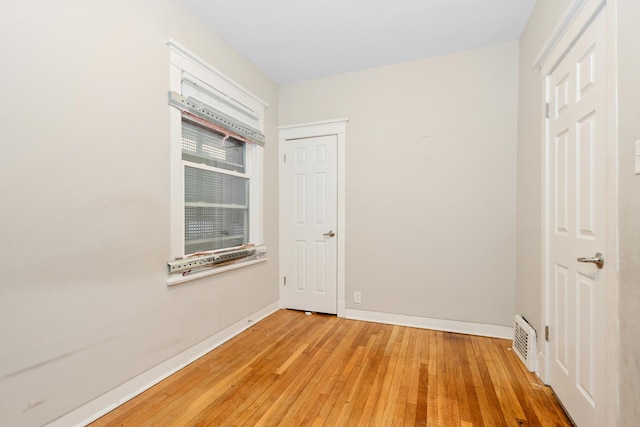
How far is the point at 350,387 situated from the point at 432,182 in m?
2.10

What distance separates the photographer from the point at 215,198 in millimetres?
2631

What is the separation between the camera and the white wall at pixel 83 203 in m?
1.29

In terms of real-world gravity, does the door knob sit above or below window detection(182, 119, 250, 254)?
below

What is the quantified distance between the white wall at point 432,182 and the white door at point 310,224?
23 cm

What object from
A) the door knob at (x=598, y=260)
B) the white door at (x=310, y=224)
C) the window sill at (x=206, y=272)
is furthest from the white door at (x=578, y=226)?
the window sill at (x=206, y=272)

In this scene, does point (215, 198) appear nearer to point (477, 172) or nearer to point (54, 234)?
point (54, 234)

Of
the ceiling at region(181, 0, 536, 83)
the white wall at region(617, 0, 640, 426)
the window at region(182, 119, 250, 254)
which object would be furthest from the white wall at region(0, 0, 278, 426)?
the white wall at region(617, 0, 640, 426)

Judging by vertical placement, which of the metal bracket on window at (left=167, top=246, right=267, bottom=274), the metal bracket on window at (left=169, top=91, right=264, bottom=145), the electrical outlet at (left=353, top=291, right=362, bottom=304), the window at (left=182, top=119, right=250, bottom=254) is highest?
the metal bracket on window at (left=169, top=91, right=264, bottom=145)

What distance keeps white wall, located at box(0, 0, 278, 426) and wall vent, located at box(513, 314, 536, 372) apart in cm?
268

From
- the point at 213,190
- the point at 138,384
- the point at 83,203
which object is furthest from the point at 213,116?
the point at 138,384

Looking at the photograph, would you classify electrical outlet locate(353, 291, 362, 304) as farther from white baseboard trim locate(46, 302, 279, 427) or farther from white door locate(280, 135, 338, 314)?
white baseboard trim locate(46, 302, 279, 427)

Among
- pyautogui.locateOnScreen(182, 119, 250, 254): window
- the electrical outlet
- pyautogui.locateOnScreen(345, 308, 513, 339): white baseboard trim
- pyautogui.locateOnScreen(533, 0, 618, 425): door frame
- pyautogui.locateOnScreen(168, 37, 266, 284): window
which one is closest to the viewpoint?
pyautogui.locateOnScreen(533, 0, 618, 425): door frame

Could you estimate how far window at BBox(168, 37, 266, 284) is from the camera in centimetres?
213

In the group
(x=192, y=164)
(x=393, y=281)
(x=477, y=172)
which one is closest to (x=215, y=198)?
(x=192, y=164)
